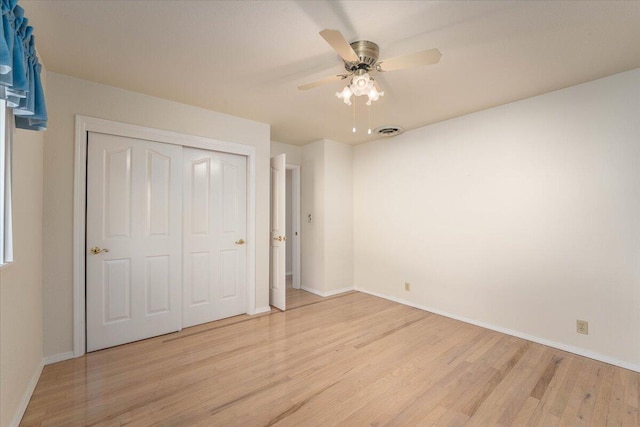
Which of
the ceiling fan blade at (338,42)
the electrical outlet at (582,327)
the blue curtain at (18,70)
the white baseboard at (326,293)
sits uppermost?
the ceiling fan blade at (338,42)

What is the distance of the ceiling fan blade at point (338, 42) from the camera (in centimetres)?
142

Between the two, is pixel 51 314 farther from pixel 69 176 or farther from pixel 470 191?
pixel 470 191

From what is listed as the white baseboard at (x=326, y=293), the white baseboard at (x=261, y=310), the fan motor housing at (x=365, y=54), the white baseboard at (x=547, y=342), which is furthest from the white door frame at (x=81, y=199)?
the white baseboard at (x=547, y=342)

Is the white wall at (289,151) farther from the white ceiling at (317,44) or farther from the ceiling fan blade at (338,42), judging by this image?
the ceiling fan blade at (338,42)

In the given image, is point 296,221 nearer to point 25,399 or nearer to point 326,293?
point 326,293

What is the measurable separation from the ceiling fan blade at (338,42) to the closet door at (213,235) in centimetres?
216

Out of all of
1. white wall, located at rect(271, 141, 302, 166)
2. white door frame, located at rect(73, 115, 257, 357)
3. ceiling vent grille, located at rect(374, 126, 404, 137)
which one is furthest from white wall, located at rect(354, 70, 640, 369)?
white door frame, located at rect(73, 115, 257, 357)

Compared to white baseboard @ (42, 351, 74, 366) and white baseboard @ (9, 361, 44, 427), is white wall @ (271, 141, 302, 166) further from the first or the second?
white baseboard @ (9, 361, 44, 427)

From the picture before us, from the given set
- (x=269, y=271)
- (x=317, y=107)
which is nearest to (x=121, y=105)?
(x=317, y=107)

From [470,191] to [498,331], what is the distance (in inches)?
62.4

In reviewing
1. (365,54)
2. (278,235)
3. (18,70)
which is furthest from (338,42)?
(278,235)

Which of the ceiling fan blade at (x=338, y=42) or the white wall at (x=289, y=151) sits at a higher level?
the white wall at (x=289, y=151)

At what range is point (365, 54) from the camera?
1.93m

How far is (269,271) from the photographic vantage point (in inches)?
152
